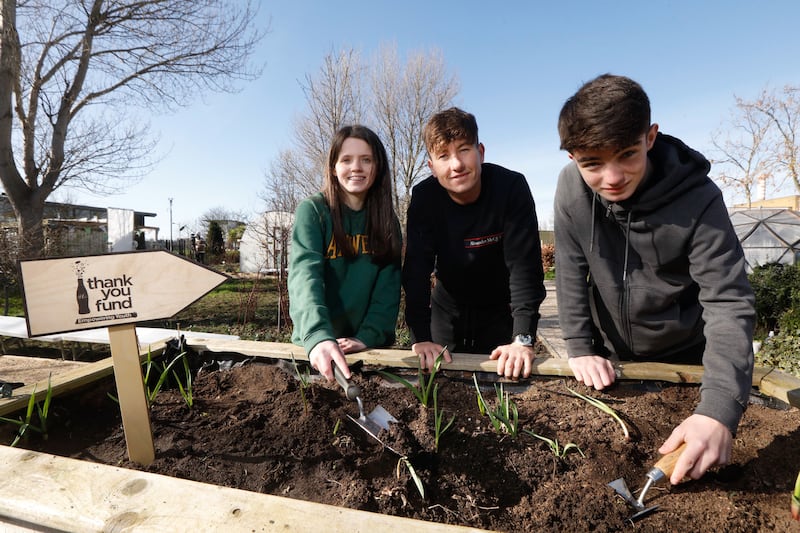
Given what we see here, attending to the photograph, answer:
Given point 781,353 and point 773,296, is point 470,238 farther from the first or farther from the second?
point 773,296

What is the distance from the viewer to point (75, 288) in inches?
42.4

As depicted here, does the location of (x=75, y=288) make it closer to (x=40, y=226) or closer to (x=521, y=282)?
(x=521, y=282)

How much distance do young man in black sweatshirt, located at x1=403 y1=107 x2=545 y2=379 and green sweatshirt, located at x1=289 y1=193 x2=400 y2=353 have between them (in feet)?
0.48

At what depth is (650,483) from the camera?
909 mm

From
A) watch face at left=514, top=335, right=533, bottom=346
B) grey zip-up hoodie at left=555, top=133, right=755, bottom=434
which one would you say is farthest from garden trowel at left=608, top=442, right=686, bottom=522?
watch face at left=514, top=335, right=533, bottom=346

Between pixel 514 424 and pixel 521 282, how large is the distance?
28.0 inches

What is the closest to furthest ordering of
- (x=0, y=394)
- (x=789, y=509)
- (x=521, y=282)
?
(x=789, y=509), (x=0, y=394), (x=521, y=282)

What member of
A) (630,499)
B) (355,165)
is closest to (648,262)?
(630,499)

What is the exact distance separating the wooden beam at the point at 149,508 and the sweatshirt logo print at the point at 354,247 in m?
1.10

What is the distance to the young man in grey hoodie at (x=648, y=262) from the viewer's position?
3.36ft

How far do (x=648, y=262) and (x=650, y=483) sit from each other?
0.77 metres

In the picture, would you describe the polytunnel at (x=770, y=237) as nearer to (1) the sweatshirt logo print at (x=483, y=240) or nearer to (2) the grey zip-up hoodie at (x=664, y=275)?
(2) the grey zip-up hoodie at (x=664, y=275)

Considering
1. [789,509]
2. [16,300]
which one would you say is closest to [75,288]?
[789,509]

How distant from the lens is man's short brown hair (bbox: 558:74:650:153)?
113 centimetres
